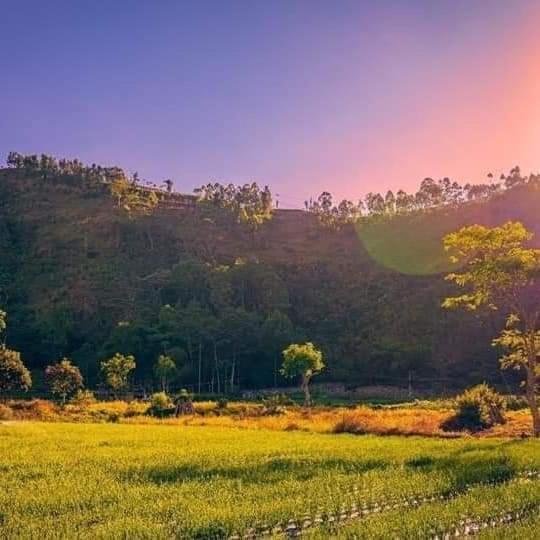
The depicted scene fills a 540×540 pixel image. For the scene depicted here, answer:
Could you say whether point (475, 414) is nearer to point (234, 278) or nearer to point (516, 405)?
point (516, 405)

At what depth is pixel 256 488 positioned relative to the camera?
43.1 feet

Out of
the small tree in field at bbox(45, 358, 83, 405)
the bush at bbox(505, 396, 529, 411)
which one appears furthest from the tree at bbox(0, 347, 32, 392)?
the bush at bbox(505, 396, 529, 411)

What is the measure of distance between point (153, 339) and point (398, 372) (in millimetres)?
33314

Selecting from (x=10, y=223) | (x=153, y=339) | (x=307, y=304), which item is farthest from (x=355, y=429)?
(x=10, y=223)

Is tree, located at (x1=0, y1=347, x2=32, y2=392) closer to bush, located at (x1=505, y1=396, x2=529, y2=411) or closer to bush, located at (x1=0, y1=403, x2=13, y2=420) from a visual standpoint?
bush, located at (x1=0, y1=403, x2=13, y2=420)

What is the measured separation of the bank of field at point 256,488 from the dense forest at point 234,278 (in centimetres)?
6276

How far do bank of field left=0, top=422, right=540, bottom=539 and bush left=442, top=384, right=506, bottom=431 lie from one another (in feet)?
40.4

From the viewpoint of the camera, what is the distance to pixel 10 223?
13275 centimetres

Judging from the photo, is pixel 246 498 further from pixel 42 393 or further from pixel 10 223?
pixel 10 223

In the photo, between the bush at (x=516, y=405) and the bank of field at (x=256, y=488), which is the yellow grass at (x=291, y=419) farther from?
the bank of field at (x=256, y=488)

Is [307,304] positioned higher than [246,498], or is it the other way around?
[307,304]

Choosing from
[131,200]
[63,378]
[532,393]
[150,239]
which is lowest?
[63,378]

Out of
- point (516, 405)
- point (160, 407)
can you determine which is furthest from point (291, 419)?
point (516, 405)

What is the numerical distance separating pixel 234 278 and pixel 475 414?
7256 centimetres
